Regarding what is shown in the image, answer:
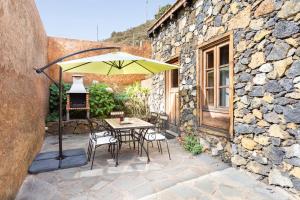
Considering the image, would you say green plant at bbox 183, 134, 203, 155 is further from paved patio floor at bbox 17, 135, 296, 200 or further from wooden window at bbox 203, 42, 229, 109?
wooden window at bbox 203, 42, 229, 109

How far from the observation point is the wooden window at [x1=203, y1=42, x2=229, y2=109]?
3.88 metres

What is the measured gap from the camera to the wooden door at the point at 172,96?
18.8 ft

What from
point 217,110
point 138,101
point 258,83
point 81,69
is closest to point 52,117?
point 81,69

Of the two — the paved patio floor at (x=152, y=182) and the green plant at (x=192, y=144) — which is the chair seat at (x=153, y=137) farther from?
the green plant at (x=192, y=144)

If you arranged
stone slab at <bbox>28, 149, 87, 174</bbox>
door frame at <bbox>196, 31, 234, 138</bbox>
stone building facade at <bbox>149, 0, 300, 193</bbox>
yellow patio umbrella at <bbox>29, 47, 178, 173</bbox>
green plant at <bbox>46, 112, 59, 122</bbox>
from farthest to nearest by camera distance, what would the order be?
green plant at <bbox>46, 112, 59, 122</bbox>
yellow patio umbrella at <bbox>29, 47, 178, 173</bbox>
stone slab at <bbox>28, 149, 87, 174</bbox>
door frame at <bbox>196, 31, 234, 138</bbox>
stone building facade at <bbox>149, 0, 300, 193</bbox>

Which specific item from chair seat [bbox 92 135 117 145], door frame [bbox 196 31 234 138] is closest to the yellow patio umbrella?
chair seat [bbox 92 135 117 145]

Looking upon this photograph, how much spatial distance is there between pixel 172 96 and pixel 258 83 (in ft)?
10.3

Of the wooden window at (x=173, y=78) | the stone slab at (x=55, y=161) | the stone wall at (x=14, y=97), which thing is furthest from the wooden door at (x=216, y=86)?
the stone wall at (x=14, y=97)

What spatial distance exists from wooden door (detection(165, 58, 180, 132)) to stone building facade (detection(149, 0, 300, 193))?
43.9 inches

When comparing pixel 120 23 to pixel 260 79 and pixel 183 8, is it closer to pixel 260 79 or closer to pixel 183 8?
pixel 183 8

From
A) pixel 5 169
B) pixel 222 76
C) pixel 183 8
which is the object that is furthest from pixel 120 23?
pixel 5 169

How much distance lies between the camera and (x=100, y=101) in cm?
737

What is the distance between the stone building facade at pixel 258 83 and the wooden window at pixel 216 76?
12 cm

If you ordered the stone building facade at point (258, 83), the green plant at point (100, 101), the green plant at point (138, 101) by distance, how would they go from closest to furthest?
the stone building facade at point (258, 83) → the green plant at point (100, 101) → the green plant at point (138, 101)
